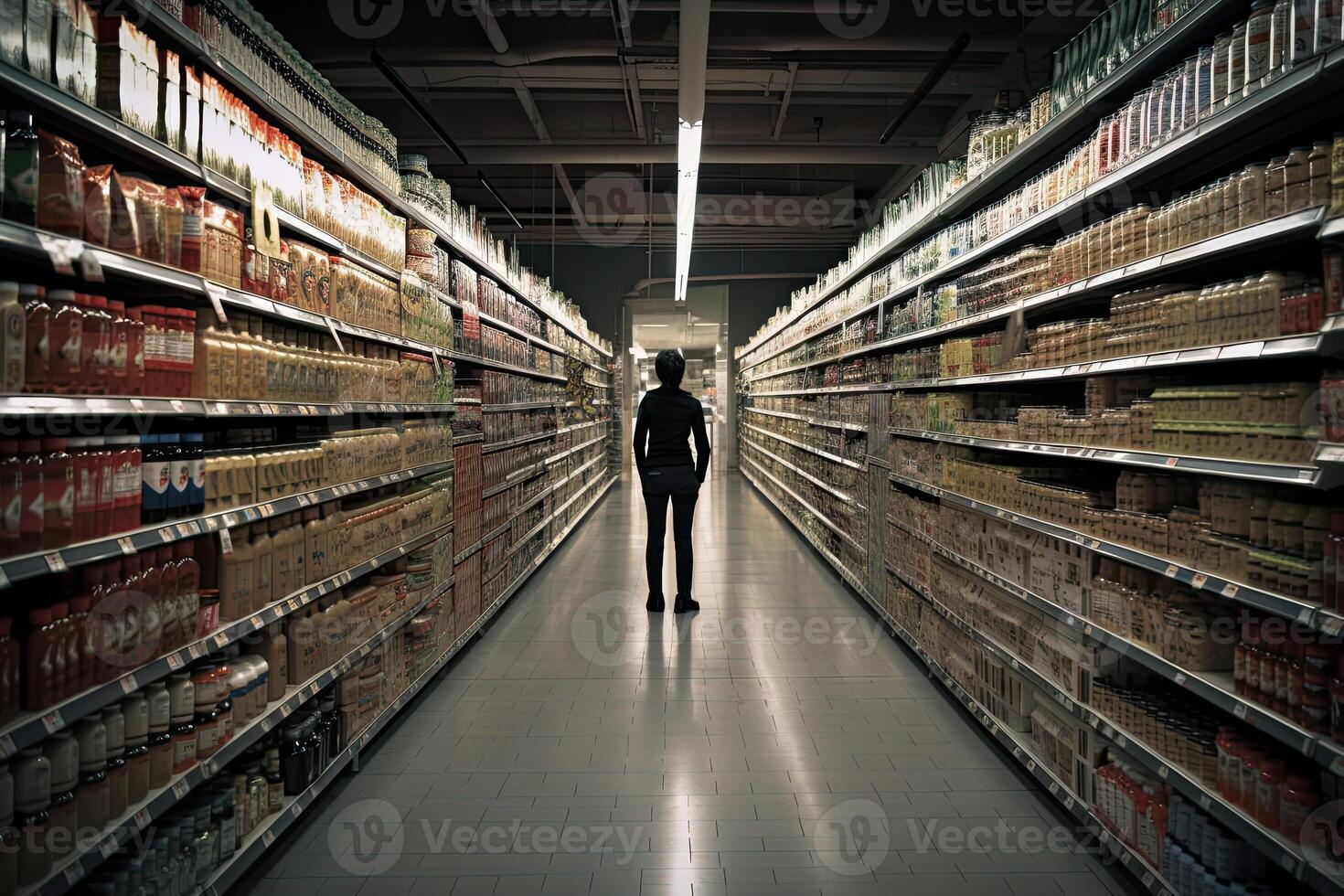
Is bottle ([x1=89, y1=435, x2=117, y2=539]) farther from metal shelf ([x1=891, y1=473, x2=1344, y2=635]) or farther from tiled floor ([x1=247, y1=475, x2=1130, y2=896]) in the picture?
metal shelf ([x1=891, y1=473, x2=1344, y2=635])

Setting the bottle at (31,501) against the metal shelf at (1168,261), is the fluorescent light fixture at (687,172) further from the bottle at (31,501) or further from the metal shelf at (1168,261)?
the bottle at (31,501)

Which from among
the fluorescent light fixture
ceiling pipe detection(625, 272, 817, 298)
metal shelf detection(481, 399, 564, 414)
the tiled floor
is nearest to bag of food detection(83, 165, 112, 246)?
the tiled floor

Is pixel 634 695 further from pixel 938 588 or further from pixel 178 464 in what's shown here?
pixel 178 464

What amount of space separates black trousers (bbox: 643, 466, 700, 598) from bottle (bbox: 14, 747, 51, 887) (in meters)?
4.41

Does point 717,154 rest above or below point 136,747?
above

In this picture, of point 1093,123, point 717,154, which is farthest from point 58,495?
point 717,154

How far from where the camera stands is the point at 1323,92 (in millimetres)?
2029

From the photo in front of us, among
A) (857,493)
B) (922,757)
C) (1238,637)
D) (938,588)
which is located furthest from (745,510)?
(1238,637)

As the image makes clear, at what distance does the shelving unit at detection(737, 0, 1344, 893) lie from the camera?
1982 millimetres

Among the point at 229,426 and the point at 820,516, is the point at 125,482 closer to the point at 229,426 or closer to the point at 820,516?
the point at 229,426

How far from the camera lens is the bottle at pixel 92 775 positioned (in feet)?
6.17

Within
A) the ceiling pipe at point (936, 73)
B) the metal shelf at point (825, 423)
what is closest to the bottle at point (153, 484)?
the metal shelf at point (825, 423)

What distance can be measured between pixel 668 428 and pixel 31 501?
15.0ft

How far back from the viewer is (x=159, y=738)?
2131 millimetres
